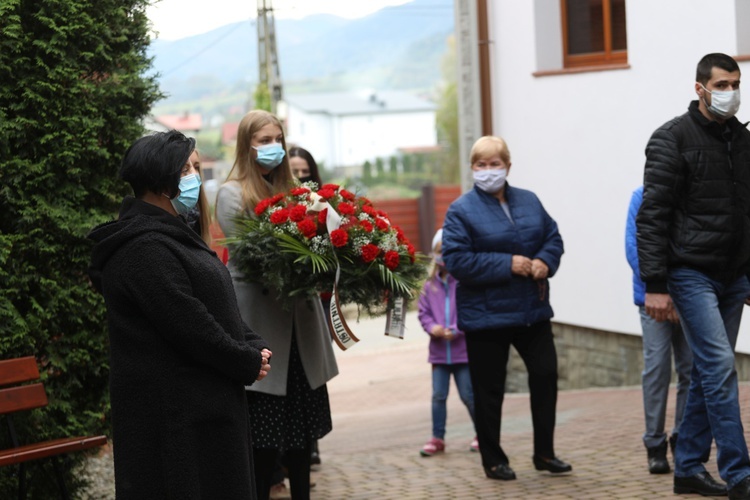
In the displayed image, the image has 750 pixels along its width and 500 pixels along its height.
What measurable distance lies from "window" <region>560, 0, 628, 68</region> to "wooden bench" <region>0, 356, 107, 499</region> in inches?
316

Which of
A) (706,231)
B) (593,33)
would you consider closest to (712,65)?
(706,231)

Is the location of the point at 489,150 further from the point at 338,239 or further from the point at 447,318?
A: the point at 447,318

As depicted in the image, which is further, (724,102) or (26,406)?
(724,102)

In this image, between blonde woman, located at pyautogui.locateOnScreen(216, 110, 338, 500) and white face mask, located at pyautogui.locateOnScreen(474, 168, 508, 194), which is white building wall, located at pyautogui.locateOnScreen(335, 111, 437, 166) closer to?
white face mask, located at pyautogui.locateOnScreen(474, 168, 508, 194)

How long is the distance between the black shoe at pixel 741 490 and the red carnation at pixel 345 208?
241 centimetres

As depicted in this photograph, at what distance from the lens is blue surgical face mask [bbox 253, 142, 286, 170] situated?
21.7ft

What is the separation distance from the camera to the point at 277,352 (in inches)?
253

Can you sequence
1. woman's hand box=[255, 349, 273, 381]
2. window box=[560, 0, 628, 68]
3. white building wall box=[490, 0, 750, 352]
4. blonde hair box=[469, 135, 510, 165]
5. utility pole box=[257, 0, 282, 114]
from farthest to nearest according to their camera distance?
utility pole box=[257, 0, 282, 114], window box=[560, 0, 628, 68], white building wall box=[490, 0, 750, 352], blonde hair box=[469, 135, 510, 165], woman's hand box=[255, 349, 273, 381]

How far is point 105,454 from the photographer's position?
26.3ft

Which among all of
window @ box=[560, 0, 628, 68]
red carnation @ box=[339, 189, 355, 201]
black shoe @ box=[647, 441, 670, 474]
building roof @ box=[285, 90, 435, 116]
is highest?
building roof @ box=[285, 90, 435, 116]

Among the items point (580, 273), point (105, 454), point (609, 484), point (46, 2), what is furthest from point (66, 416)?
point (580, 273)

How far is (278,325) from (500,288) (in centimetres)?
179

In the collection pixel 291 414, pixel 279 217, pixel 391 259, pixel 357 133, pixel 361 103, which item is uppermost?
pixel 361 103

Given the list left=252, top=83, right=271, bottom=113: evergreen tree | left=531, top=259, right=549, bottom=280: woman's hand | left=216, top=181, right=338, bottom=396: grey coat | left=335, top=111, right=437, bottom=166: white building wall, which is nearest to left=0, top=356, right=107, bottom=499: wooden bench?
left=216, top=181, right=338, bottom=396: grey coat
